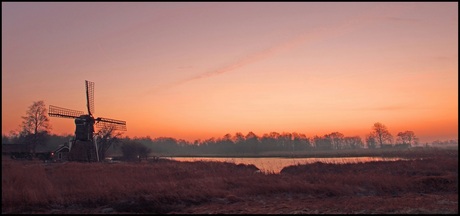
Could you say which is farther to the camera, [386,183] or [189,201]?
[386,183]

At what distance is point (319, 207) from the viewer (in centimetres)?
1603

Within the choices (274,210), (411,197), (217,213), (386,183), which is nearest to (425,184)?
(386,183)

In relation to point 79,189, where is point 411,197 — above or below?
below

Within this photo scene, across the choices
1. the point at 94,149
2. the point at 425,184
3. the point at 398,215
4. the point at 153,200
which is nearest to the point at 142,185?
the point at 153,200

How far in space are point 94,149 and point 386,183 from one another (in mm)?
46587

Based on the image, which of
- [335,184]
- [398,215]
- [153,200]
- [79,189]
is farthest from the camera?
[335,184]

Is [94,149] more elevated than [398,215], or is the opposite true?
[94,149]

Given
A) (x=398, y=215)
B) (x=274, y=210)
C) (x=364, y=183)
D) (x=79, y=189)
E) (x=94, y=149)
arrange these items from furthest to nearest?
(x=94, y=149) → (x=364, y=183) → (x=79, y=189) → (x=274, y=210) → (x=398, y=215)

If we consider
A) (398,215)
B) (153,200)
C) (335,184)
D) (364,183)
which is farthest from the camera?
(364,183)

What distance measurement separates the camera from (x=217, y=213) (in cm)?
1464

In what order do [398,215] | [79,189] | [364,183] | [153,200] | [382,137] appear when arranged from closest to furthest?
[398,215] < [153,200] < [79,189] < [364,183] < [382,137]

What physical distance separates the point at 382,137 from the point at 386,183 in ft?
596

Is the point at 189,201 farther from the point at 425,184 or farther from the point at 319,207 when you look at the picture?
the point at 425,184

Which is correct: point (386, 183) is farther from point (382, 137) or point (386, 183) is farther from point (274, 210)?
point (382, 137)
